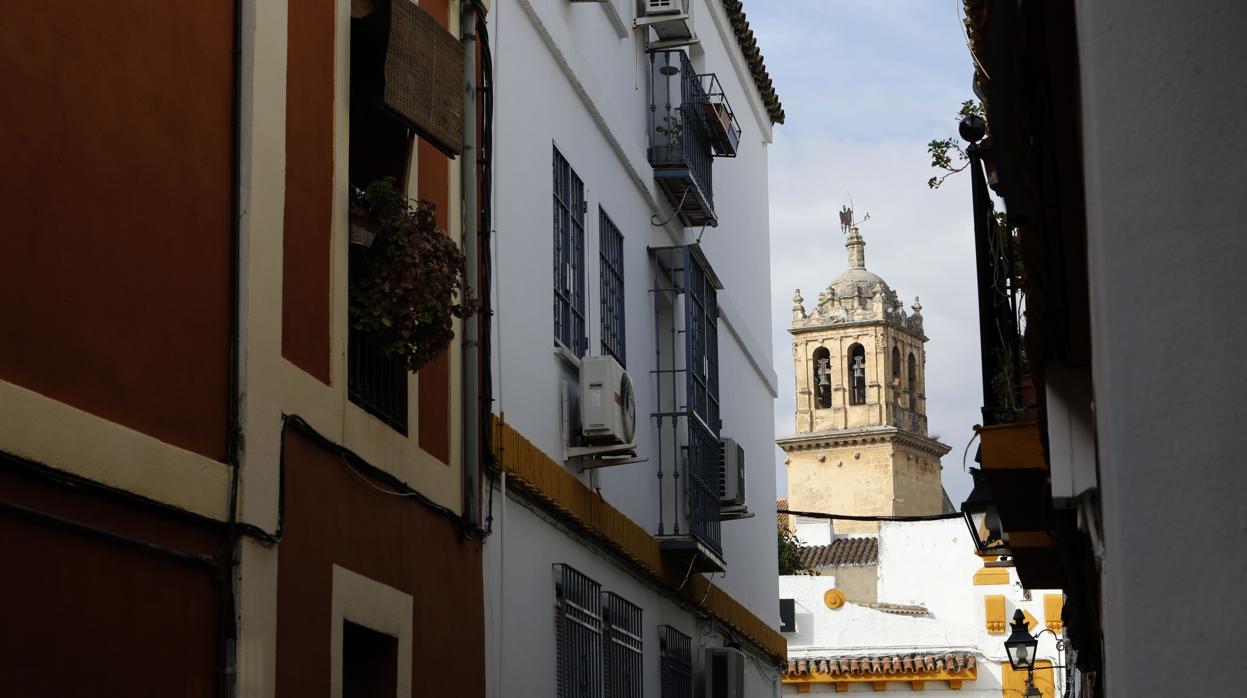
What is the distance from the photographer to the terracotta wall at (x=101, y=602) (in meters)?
5.18

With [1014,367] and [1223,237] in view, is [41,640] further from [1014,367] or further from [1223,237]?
[1014,367]

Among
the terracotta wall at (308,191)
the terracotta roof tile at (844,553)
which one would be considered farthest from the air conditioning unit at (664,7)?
the terracotta roof tile at (844,553)

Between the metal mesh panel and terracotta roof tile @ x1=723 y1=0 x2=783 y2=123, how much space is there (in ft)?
32.0

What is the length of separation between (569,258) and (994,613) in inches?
932

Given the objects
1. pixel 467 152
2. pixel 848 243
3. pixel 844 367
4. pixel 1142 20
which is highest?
pixel 848 243

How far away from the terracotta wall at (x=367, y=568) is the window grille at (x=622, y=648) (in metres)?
2.59

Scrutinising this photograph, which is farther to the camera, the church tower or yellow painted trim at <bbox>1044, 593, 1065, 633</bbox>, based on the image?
the church tower

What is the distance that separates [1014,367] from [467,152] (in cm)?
349

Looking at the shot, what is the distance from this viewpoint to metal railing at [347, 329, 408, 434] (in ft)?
27.4

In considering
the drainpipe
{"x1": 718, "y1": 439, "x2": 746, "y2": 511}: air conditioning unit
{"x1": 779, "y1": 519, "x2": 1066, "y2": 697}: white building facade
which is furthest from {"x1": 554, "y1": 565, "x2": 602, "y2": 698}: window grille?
{"x1": 779, "y1": 519, "x2": 1066, "y2": 697}: white building facade

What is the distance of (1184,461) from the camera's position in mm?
2840

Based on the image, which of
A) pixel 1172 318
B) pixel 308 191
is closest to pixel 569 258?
pixel 308 191

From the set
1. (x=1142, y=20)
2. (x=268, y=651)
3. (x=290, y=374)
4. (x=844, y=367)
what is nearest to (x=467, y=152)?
(x=290, y=374)

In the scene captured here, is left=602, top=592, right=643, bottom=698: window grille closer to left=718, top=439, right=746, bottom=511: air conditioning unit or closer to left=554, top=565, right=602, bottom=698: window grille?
left=554, top=565, right=602, bottom=698: window grille
